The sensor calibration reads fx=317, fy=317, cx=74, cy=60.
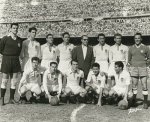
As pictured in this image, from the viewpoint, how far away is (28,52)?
322 inches

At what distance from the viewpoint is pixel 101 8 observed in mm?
17234

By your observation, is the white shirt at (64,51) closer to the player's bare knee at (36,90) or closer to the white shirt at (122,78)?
the player's bare knee at (36,90)

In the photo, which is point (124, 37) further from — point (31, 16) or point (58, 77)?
point (58, 77)

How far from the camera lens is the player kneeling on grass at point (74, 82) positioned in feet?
25.1

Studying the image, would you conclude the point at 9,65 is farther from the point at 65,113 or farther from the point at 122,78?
the point at 122,78

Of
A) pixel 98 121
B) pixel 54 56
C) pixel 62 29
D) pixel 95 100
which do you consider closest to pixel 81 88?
pixel 95 100

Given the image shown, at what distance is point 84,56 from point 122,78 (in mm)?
1219

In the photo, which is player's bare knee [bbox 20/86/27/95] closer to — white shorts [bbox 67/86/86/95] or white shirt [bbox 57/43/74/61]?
white shorts [bbox 67/86/86/95]

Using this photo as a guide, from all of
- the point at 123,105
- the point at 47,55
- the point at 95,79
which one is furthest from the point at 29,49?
the point at 123,105

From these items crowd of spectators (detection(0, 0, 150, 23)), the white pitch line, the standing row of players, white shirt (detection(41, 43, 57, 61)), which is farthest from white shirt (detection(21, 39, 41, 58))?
crowd of spectators (detection(0, 0, 150, 23))

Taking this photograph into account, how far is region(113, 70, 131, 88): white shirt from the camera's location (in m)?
7.55

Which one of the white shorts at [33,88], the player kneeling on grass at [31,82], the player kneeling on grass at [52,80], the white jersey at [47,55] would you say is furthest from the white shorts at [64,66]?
the white shorts at [33,88]

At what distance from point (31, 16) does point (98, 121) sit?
529 inches

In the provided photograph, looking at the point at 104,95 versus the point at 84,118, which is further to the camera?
the point at 104,95
